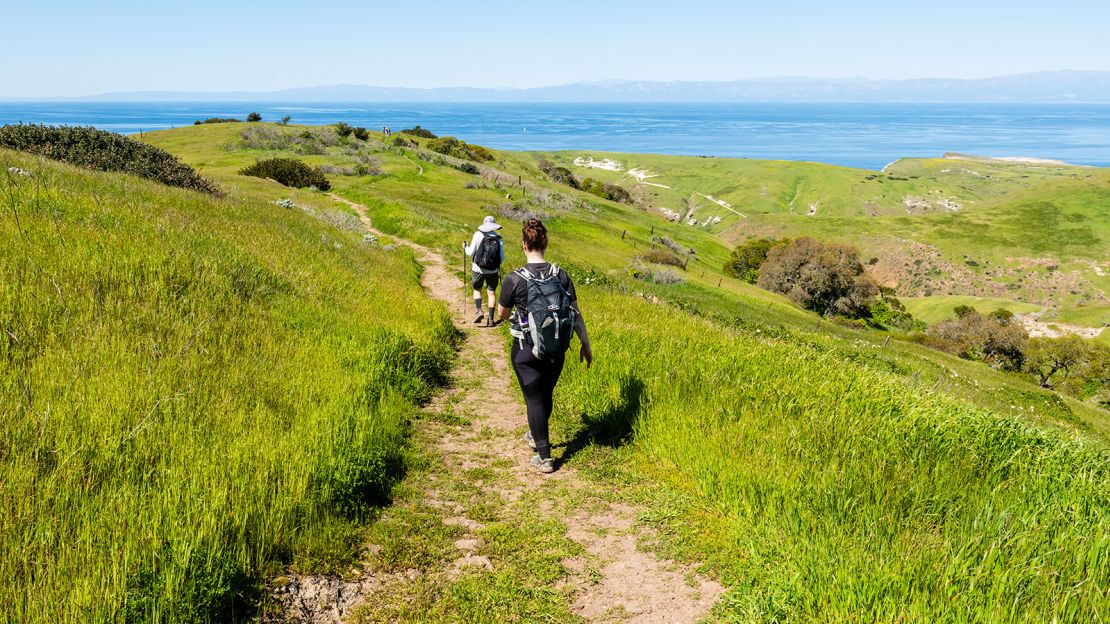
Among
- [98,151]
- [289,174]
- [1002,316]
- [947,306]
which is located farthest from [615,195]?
[98,151]

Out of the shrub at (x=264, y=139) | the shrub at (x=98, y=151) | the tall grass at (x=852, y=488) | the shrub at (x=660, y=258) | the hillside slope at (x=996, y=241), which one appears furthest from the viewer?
the hillside slope at (x=996, y=241)

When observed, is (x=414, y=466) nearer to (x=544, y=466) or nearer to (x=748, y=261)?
(x=544, y=466)

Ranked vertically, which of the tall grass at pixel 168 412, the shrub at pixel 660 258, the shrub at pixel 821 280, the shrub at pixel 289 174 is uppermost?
the shrub at pixel 289 174

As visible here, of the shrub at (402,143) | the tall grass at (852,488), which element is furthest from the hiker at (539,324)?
the shrub at (402,143)

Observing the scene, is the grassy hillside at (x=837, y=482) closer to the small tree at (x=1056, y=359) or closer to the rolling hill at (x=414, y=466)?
the rolling hill at (x=414, y=466)

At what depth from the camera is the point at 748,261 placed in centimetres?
7675

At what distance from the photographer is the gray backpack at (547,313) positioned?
611cm

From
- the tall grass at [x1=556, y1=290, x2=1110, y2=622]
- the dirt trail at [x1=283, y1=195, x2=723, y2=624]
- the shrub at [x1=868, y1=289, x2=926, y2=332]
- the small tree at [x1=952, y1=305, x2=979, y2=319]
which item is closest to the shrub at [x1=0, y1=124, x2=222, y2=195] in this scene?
the dirt trail at [x1=283, y1=195, x2=723, y2=624]

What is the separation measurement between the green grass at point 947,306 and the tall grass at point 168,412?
284 ft

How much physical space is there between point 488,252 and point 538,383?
728 centimetres

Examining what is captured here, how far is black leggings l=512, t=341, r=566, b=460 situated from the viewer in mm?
6402

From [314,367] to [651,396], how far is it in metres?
4.33

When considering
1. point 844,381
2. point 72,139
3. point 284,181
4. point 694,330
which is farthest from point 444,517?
point 284,181

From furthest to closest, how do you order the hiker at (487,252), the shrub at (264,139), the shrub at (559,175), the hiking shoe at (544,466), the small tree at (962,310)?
the shrub at (559,175) < the small tree at (962,310) < the shrub at (264,139) < the hiker at (487,252) < the hiking shoe at (544,466)
